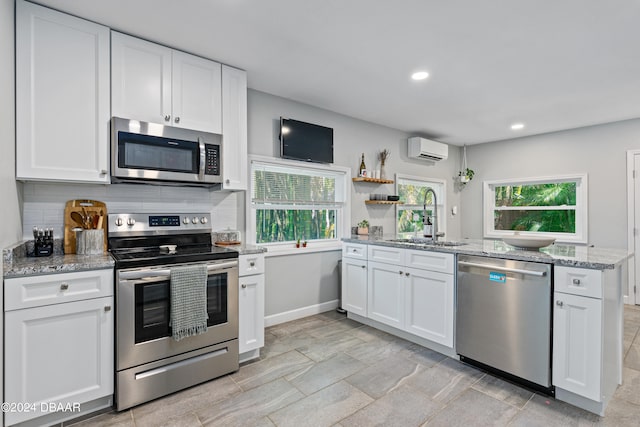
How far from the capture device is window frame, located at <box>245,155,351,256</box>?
326cm

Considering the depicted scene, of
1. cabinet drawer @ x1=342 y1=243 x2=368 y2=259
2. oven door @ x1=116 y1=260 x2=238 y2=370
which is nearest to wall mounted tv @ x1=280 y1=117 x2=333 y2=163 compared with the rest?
cabinet drawer @ x1=342 y1=243 x2=368 y2=259

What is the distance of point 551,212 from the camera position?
4.97 m

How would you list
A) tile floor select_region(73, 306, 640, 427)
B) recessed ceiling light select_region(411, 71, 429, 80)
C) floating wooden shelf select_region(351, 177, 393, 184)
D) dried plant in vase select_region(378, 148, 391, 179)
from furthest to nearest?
dried plant in vase select_region(378, 148, 391, 179)
floating wooden shelf select_region(351, 177, 393, 184)
recessed ceiling light select_region(411, 71, 429, 80)
tile floor select_region(73, 306, 640, 427)

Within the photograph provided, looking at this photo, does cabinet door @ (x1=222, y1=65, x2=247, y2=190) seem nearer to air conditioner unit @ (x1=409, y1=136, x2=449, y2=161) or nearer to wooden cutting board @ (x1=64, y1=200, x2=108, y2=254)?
wooden cutting board @ (x1=64, y1=200, x2=108, y2=254)

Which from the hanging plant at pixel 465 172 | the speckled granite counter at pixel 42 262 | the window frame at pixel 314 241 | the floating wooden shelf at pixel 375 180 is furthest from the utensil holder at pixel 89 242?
the hanging plant at pixel 465 172

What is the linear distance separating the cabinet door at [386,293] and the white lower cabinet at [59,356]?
2279 mm

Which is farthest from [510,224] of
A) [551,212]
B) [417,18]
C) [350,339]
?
[417,18]

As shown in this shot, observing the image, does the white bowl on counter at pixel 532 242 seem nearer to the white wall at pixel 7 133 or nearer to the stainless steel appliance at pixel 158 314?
the stainless steel appliance at pixel 158 314

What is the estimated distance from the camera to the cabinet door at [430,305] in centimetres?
267

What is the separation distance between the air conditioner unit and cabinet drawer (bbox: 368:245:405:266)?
2.14 m

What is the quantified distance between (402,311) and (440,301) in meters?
0.43

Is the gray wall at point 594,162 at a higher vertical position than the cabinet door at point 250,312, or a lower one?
higher

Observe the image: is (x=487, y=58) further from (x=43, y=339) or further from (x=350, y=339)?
(x=43, y=339)

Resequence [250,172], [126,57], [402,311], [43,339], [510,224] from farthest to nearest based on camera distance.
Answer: [510,224] < [250,172] < [402,311] < [126,57] < [43,339]
